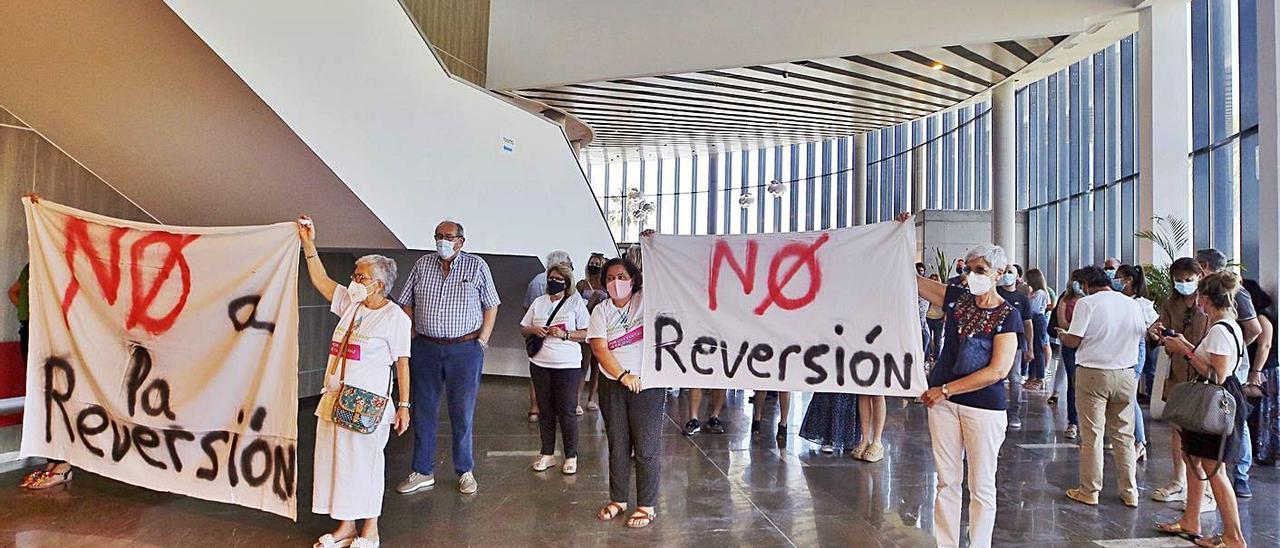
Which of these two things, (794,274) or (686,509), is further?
(686,509)

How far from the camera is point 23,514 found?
4012 mm

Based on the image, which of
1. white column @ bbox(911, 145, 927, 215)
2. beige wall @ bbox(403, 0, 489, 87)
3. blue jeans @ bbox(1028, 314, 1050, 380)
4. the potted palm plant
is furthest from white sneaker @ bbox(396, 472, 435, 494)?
white column @ bbox(911, 145, 927, 215)

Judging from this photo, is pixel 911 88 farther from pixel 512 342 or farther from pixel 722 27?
pixel 512 342

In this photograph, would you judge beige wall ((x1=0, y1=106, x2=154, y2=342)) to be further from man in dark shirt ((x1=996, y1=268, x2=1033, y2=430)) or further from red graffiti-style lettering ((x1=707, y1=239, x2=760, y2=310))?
man in dark shirt ((x1=996, y1=268, x2=1033, y2=430))

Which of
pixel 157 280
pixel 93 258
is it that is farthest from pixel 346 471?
pixel 93 258

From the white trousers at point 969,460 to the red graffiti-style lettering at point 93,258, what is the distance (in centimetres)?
407

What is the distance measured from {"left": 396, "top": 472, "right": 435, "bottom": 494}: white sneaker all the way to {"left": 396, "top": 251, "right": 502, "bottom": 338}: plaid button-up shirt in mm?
865

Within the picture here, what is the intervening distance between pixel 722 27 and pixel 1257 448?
773cm

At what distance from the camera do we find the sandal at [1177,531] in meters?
3.88

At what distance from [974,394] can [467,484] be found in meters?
2.86

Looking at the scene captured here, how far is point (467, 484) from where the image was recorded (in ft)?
15.0

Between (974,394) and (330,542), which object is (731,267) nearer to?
(974,394)

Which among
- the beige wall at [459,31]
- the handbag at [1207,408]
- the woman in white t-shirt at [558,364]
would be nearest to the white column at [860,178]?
the beige wall at [459,31]

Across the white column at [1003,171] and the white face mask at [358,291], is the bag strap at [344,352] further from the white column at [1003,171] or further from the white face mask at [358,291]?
the white column at [1003,171]
